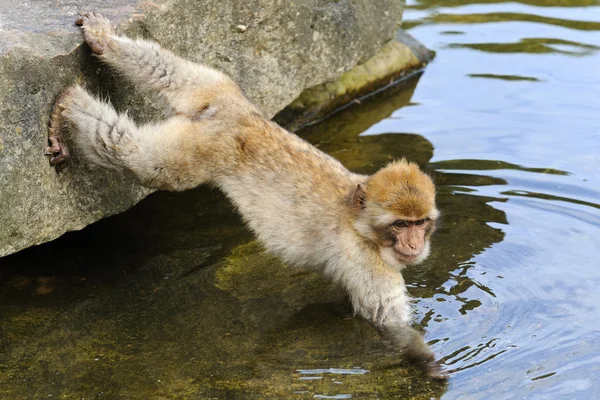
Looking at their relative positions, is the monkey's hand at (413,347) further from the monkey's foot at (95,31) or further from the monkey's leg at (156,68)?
the monkey's foot at (95,31)

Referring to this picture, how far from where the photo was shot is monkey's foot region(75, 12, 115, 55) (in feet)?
16.9

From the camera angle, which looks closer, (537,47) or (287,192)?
(287,192)

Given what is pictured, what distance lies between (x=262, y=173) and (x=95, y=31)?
3.89ft

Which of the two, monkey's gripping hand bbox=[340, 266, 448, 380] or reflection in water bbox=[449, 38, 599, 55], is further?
reflection in water bbox=[449, 38, 599, 55]

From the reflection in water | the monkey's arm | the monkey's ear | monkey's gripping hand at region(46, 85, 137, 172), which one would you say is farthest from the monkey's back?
the reflection in water

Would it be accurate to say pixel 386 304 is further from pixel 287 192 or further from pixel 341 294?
pixel 287 192

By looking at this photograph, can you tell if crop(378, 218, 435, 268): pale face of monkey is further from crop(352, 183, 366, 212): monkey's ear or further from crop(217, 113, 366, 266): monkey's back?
crop(217, 113, 366, 266): monkey's back

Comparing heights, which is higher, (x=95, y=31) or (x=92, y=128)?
(x=95, y=31)

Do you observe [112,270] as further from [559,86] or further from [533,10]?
[533,10]

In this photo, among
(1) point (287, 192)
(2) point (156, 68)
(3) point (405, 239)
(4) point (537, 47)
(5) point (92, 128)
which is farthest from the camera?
(4) point (537, 47)

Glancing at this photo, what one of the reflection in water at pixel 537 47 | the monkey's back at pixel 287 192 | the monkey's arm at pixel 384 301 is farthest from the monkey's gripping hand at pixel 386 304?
the reflection in water at pixel 537 47

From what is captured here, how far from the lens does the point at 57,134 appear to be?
16.6 feet

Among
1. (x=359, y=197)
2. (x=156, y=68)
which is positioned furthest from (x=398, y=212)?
(x=156, y=68)

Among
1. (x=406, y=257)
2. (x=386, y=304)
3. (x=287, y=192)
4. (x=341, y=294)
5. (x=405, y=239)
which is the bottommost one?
(x=341, y=294)
